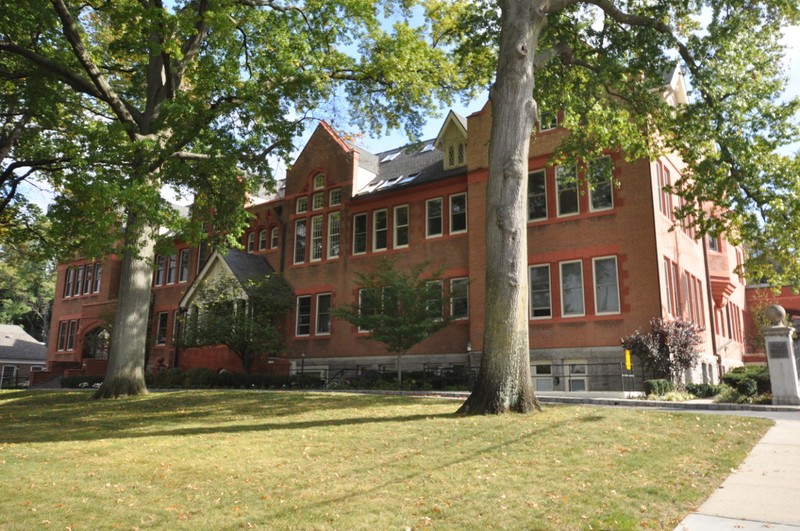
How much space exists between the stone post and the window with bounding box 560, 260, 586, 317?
6380mm

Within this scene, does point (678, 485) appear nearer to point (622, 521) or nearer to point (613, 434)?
point (622, 521)

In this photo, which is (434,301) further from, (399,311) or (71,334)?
(71,334)

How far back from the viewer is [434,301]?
21234mm

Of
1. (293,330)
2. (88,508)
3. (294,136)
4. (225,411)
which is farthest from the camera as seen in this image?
(293,330)

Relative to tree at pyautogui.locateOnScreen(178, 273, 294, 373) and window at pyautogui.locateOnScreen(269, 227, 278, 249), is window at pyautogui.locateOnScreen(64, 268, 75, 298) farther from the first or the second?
window at pyautogui.locateOnScreen(269, 227, 278, 249)

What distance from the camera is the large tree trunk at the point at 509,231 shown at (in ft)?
35.7

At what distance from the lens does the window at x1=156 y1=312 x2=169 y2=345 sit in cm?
3612

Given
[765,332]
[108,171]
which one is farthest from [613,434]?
[108,171]

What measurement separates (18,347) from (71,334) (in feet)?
29.9

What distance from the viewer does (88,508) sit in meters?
5.97

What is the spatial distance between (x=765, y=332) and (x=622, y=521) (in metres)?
13.2

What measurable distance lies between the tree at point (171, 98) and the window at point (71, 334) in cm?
2472

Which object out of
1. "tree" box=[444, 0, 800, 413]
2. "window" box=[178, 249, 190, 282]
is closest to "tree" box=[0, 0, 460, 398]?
"tree" box=[444, 0, 800, 413]

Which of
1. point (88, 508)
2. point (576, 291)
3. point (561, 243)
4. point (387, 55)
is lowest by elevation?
point (88, 508)
